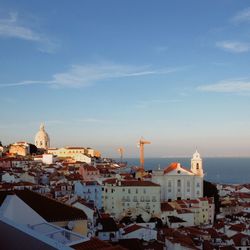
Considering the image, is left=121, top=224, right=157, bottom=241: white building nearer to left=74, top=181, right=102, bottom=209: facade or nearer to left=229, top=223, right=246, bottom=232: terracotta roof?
left=229, top=223, right=246, bottom=232: terracotta roof

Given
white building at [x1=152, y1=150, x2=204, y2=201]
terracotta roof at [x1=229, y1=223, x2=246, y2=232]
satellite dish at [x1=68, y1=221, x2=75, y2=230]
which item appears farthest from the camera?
white building at [x1=152, y1=150, x2=204, y2=201]

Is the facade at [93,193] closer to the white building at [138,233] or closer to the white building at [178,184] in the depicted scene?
the white building at [178,184]

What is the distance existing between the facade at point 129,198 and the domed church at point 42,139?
199 feet

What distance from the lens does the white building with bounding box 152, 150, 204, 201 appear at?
4803 centimetres

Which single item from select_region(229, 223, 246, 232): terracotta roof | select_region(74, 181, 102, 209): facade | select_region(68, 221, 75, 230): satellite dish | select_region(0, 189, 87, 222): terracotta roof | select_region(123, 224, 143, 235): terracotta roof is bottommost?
select_region(229, 223, 246, 232): terracotta roof

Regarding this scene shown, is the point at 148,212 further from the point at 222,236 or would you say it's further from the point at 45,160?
the point at 45,160

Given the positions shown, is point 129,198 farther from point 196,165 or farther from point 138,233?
point 196,165

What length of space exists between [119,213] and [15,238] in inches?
1402

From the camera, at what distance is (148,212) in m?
38.9

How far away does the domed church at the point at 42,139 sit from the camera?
327 feet

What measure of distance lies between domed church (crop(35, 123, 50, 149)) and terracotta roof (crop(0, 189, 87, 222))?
89.8 metres

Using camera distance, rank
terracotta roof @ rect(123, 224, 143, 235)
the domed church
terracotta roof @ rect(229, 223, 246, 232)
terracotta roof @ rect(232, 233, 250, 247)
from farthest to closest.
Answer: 1. the domed church
2. terracotta roof @ rect(229, 223, 246, 232)
3. terracotta roof @ rect(123, 224, 143, 235)
4. terracotta roof @ rect(232, 233, 250, 247)

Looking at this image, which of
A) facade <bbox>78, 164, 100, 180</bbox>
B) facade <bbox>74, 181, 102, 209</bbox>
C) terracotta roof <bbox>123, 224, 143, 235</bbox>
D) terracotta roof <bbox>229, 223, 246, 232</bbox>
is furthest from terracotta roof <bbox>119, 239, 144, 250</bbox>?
facade <bbox>78, 164, 100, 180</bbox>

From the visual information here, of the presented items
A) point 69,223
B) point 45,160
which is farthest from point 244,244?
point 45,160
